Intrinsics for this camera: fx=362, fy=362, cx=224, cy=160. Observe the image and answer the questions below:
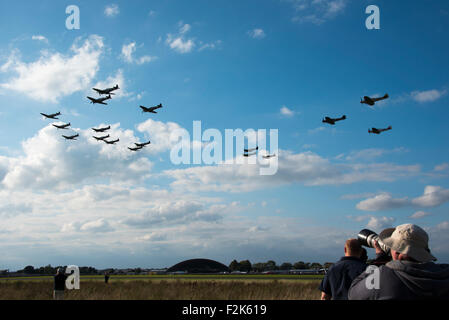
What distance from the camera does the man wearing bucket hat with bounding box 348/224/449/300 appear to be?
129 inches

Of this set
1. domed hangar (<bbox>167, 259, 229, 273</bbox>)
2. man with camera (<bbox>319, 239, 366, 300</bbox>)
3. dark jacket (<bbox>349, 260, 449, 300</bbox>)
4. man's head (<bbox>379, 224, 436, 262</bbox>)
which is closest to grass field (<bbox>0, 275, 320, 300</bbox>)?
man with camera (<bbox>319, 239, 366, 300</bbox>)

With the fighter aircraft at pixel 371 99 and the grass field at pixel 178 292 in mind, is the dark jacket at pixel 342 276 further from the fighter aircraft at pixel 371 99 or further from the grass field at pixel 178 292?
the fighter aircraft at pixel 371 99

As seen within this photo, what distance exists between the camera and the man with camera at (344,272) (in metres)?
5.36

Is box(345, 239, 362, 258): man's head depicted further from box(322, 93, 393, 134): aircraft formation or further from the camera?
box(322, 93, 393, 134): aircraft formation

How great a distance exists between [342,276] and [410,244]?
6.81ft

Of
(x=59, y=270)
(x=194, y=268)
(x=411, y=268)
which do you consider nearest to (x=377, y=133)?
(x=59, y=270)

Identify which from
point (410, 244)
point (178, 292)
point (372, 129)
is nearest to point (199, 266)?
point (372, 129)

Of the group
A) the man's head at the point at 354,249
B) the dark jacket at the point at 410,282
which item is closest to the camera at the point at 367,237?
the man's head at the point at 354,249

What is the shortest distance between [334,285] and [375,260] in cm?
71

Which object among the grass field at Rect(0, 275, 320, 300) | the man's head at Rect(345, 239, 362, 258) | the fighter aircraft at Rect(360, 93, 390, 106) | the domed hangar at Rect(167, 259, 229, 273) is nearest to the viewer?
the man's head at Rect(345, 239, 362, 258)

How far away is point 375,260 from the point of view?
5.38 metres

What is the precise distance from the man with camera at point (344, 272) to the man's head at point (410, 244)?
1847mm

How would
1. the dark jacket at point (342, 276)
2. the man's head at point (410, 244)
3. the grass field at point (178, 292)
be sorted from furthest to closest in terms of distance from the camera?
the grass field at point (178, 292), the dark jacket at point (342, 276), the man's head at point (410, 244)
